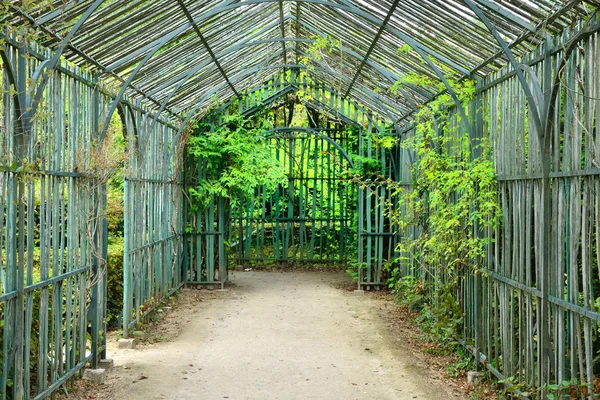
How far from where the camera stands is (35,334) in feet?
19.6

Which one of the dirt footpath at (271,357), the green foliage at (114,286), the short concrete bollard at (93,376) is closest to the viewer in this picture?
the dirt footpath at (271,357)

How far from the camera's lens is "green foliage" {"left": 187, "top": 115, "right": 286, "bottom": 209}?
13703 millimetres

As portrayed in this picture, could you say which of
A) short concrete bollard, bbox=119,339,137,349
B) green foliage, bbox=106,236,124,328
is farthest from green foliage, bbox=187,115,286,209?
short concrete bollard, bbox=119,339,137,349

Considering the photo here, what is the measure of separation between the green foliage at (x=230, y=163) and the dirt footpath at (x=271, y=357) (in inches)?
86.3

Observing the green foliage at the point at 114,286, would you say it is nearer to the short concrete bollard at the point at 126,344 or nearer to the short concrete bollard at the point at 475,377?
the short concrete bollard at the point at 126,344

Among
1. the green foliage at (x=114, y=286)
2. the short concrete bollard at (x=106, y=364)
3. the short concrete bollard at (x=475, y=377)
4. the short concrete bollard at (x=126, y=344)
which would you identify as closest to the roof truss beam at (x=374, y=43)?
the short concrete bollard at (x=475, y=377)

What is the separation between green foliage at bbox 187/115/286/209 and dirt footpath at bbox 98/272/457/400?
2.19 m

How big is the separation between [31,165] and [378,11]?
5.10 metres

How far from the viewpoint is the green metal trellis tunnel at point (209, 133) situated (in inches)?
194

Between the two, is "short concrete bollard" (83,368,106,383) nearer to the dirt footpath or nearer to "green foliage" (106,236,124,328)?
the dirt footpath

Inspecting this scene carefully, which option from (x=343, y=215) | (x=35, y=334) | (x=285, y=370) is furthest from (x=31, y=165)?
(x=343, y=215)

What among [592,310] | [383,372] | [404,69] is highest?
[404,69]

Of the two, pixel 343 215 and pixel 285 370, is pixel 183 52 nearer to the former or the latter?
pixel 285 370

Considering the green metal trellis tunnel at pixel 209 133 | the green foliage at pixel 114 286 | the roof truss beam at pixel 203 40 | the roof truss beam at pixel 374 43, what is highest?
the roof truss beam at pixel 203 40
